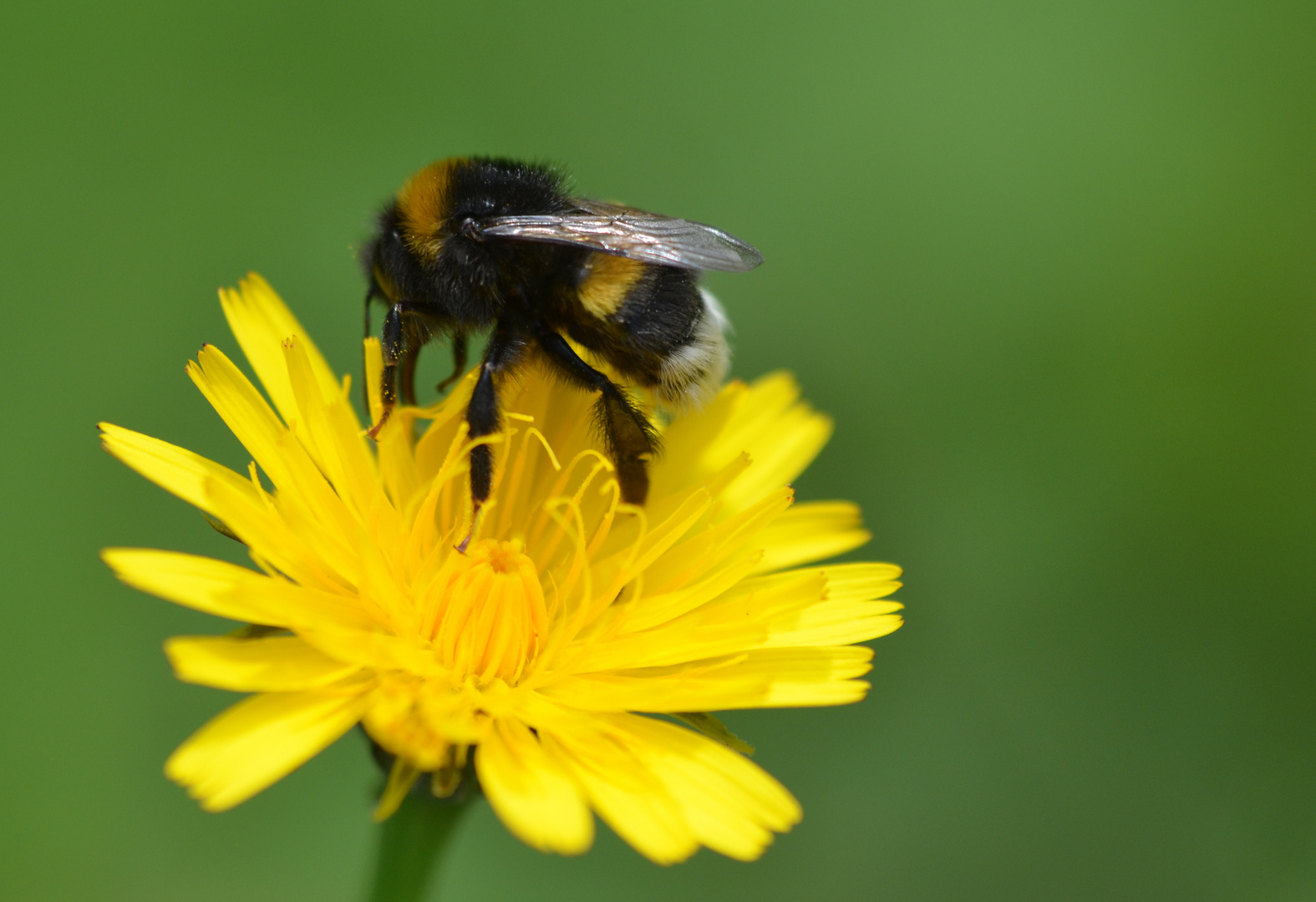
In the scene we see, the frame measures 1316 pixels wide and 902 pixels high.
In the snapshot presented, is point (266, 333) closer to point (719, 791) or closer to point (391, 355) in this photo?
point (391, 355)

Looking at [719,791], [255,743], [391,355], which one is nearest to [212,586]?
[255,743]

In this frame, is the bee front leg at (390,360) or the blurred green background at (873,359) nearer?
the bee front leg at (390,360)

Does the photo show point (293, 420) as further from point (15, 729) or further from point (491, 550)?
point (15, 729)

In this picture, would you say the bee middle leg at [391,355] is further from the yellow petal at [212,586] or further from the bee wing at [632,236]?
the yellow petal at [212,586]

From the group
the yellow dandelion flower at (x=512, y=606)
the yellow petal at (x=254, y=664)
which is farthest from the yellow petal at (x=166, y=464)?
the yellow petal at (x=254, y=664)

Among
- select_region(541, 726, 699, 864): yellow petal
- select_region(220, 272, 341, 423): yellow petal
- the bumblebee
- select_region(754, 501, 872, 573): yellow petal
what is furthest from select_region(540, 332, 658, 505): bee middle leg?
select_region(541, 726, 699, 864): yellow petal

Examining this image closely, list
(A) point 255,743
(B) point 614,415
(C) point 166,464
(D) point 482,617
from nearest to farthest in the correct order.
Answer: (A) point 255,743 < (C) point 166,464 < (D) point 482,617 < (B) point 614,415

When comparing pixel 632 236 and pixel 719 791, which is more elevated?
pixel 632 236
